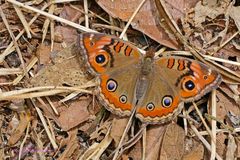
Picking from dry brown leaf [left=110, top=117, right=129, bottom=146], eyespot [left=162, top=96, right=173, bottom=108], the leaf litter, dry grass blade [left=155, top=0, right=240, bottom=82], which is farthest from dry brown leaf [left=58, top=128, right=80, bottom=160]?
dry grass blade [left=155, top=0, right=240, bottom=82]

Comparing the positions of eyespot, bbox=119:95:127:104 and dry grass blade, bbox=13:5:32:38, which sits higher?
dry grass blade, bbox=13:5:32:38

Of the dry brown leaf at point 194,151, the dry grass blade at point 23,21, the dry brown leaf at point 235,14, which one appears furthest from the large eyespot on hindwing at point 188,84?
the dry grass blade at point 23,21

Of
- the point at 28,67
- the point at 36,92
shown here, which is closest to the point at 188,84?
the point at 36,92

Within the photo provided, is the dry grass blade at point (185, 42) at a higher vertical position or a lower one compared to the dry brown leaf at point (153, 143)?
higher

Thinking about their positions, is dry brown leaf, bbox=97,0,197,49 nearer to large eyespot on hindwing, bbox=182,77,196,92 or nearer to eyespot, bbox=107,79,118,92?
large eyespot on hindwing, bbox=182,77,196,92

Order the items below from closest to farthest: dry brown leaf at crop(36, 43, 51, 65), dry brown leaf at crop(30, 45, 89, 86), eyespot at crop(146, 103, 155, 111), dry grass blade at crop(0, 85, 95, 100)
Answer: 1. eyespot at crop(146, 103, 155, 111)
2. dry grass blade at crop(0, 85, 95, 100)
3. dry brown leaf at crop(30, 45, 89, 86)
4. dry brown leaf at crop(36, 43, 51, 65)

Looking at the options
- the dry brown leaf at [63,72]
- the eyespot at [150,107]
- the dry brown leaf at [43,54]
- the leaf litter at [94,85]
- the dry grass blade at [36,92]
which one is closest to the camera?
the eyespot at [150,107]

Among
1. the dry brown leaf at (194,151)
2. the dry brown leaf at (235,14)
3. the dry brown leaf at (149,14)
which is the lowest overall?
the dry brown leaf at (194,151)

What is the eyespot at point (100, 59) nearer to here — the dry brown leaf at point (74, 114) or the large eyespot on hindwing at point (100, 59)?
the large eyespot on hindwing at point (100, 59)

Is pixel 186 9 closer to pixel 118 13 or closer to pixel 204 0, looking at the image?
pixel 204 0
